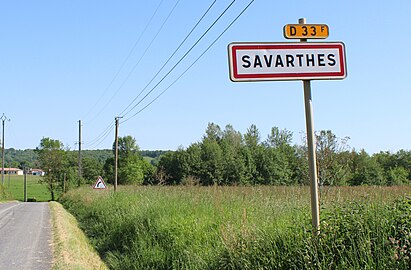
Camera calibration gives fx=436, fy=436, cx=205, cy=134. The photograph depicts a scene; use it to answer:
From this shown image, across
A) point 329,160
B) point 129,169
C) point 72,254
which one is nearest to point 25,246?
point 72,254

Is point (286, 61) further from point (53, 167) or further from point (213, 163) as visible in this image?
point (53, 167)

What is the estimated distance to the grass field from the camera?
13.9ft

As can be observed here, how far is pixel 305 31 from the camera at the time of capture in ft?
15.2

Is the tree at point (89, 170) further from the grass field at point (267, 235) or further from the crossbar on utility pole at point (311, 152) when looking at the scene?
the crossbar on utility pole at point (311, 152)

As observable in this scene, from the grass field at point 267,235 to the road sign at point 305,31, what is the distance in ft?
6.52

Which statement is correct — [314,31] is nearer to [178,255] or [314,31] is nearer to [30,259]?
[178,255]

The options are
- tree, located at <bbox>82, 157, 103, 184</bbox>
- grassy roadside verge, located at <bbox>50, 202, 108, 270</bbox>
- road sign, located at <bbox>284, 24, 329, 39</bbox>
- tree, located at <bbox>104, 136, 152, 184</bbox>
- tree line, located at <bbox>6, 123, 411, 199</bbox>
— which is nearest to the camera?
road sign, located at <bbox>284, 24, 329, 39</bbox>

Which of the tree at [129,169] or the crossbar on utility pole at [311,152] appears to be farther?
the tree at [129,169]

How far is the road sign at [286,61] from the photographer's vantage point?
14.7 feet

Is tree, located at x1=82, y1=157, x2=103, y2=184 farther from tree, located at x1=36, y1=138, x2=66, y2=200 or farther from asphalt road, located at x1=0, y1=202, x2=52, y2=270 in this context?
asphalt road, located at x1=0, y1=202, x2=52, y2=270

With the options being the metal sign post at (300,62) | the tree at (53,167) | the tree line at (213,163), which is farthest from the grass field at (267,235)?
the tree at (53,167)

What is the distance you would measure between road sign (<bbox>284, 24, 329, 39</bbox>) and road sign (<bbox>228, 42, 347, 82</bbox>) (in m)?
0.10

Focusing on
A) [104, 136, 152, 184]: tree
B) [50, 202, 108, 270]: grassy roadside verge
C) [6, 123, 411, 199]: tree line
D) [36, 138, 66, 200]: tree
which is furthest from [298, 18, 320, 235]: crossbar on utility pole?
[36, 138, 66, 200]: tree

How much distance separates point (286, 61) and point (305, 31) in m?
0.40
